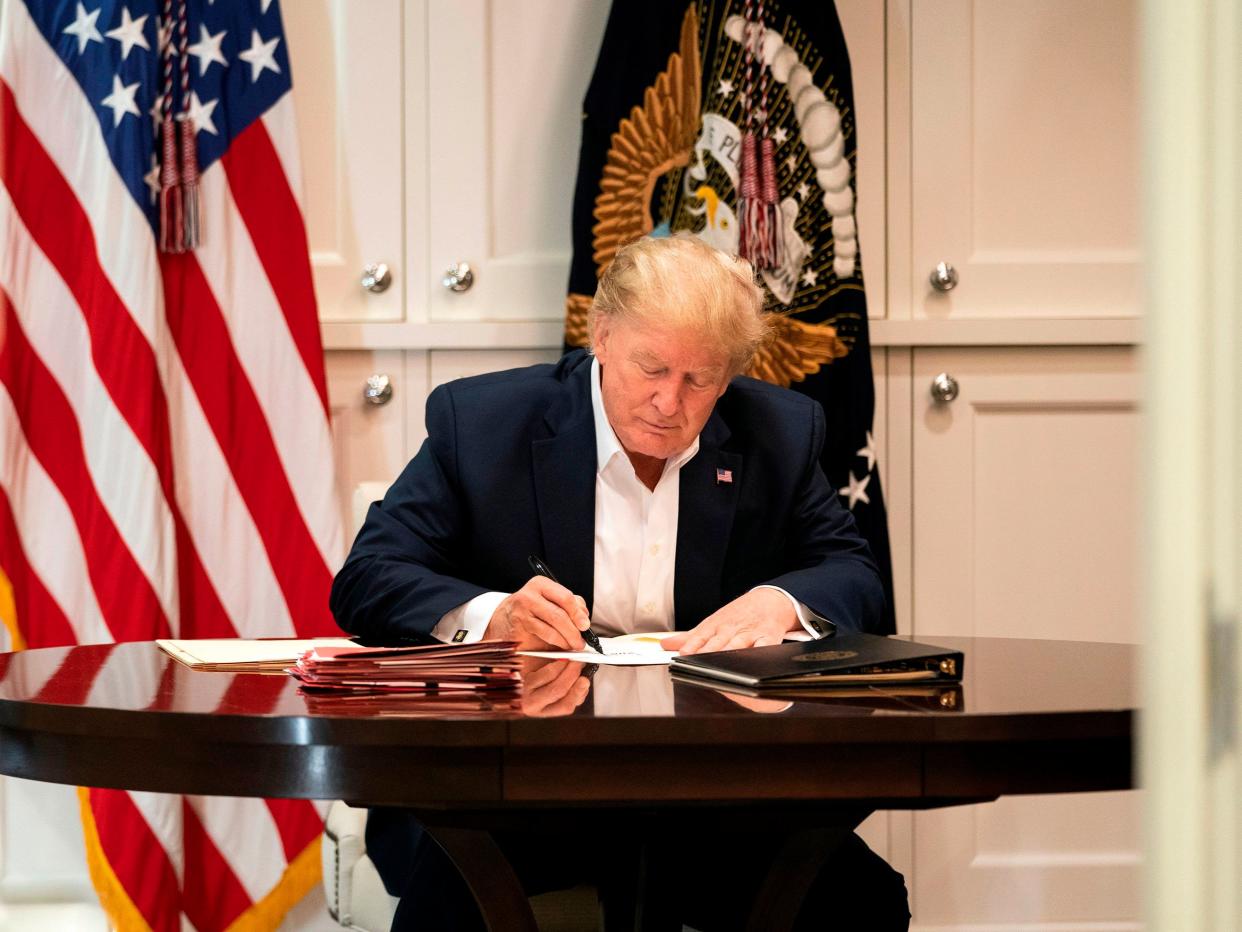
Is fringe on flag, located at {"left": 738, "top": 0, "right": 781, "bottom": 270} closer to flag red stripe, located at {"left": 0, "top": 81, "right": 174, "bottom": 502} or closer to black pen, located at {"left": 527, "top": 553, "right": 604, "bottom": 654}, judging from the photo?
black pen, located at {"left": 527, "top": 553, "right": 604, "bottom": 654}

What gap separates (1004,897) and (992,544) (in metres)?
0.77

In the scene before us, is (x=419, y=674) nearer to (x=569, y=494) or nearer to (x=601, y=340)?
(x=569, y=494)

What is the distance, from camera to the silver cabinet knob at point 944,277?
3088 mm

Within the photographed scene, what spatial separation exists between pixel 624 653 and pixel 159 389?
146 cm

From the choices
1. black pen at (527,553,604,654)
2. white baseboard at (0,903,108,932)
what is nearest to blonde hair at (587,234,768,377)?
black pen at (527,553,604,654)

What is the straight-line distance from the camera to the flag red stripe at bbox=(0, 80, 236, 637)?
→ 274 cm

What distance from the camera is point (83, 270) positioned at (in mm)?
2773

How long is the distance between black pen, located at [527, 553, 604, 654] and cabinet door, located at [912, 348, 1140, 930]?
1.34 metres

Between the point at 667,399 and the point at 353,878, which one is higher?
the point at 667,399

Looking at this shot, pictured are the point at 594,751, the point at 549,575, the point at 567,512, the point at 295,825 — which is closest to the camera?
the point at 594,751

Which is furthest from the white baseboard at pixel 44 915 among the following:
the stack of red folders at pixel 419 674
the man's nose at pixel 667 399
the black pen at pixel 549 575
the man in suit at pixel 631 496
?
the stack of red folders at pixel 419 674

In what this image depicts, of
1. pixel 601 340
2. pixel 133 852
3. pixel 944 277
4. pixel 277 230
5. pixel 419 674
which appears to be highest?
pixel 277 230

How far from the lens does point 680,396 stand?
79.5 inches

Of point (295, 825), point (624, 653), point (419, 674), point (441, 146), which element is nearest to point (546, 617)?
point (624, 653)
